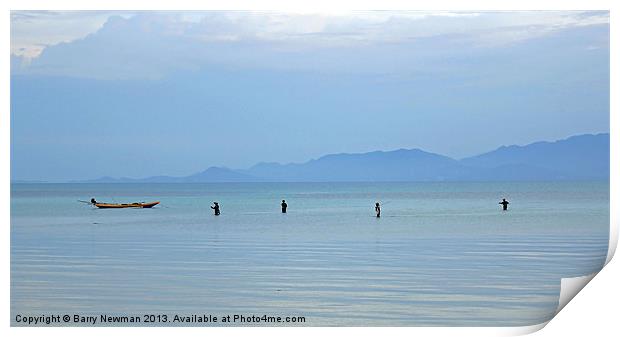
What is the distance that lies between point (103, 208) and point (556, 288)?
1500 centimetres

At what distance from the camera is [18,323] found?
6344 millimetres

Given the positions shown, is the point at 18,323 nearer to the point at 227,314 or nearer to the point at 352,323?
the point at 227,314

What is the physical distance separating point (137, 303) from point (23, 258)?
88.0 inches

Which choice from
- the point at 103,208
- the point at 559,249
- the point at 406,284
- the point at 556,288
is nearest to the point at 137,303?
the point at 406,284

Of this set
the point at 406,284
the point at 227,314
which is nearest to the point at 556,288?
the point at 406,284

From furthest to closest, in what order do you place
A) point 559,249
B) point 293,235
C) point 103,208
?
point 103,208 < point 293,235 < point 559,249

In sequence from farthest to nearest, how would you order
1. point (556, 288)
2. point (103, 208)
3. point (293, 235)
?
point (103, 208) → point (293, 235) → point (556, 288)

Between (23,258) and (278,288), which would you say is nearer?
(278,288)

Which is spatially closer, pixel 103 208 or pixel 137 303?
pixel 137 303
